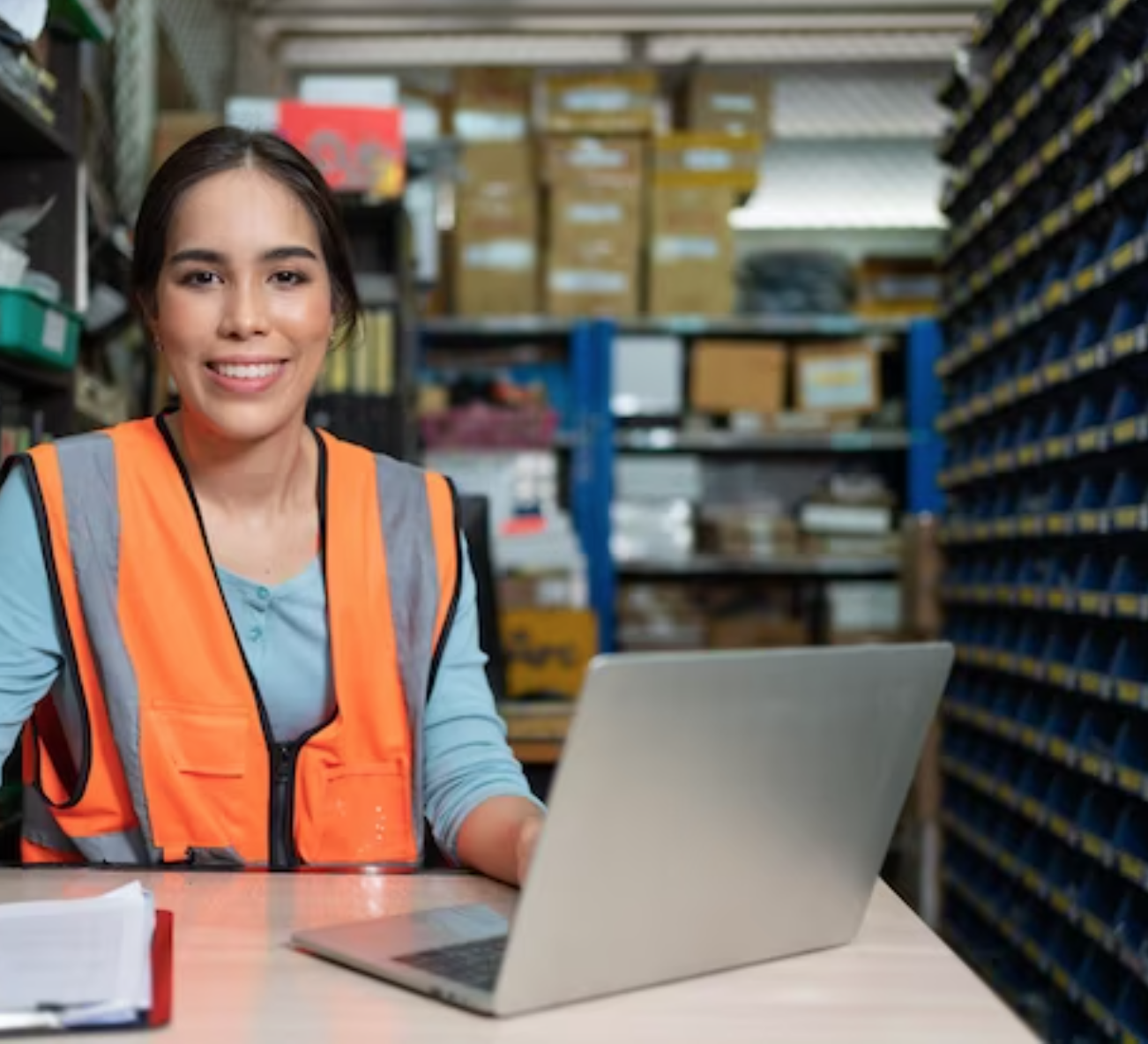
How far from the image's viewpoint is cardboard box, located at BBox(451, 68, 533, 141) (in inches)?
253

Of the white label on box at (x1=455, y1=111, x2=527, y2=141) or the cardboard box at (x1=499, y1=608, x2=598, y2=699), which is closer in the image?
the cardboard box at (x1=499, y1=608, x2=598, y2=699)

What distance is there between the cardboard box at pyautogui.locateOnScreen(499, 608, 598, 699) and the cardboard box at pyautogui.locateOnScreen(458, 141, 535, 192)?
7.83ft

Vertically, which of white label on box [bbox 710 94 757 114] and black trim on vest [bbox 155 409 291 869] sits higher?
white label on box [bbox 710 94 757 114]

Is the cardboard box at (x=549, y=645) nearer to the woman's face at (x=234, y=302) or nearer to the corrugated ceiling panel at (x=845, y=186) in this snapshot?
the woman's face at (x=234, y=302)

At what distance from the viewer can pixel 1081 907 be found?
2.92m

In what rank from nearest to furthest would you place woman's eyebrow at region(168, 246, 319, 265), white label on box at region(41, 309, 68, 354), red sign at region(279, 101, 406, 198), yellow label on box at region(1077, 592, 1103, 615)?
woman's eyebrow at region(168, 246, 319, 265)
white label on box at region(41, 309, 68, 354)
yellow label on box at region(1077, 592, 1103, 615)
red sign at region(279, 101, 406, 198)

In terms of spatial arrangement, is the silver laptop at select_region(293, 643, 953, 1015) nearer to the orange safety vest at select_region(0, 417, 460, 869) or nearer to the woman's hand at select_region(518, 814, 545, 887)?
the woman's hand at select_region(518, 814, 545, 887)

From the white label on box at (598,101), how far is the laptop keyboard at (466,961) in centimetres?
560

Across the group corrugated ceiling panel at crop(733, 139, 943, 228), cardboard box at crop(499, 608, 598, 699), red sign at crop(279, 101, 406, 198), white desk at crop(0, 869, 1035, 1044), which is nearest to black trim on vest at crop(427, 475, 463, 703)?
white desk at crop(0, 869, 1035, 1044)

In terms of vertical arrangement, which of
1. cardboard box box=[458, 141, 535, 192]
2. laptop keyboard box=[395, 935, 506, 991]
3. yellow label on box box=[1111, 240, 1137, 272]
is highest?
cardboard box box=[458, 141, 535, 192]

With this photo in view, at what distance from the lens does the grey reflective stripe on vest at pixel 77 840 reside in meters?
1.53

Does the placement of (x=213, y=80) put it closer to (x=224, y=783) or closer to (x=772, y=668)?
(x=224, y=783)

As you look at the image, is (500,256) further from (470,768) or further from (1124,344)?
(470,768)

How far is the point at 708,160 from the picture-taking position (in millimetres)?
6363
